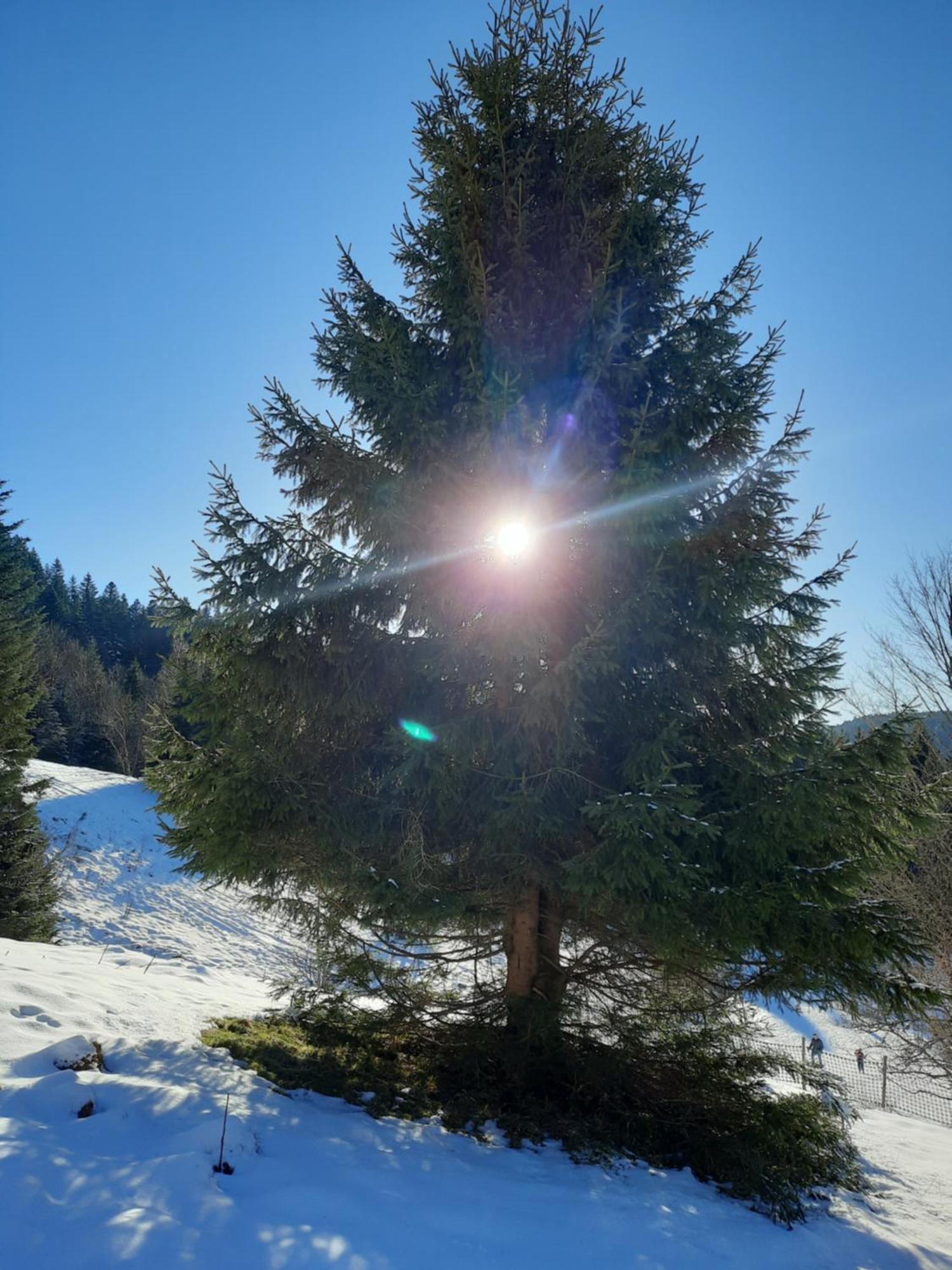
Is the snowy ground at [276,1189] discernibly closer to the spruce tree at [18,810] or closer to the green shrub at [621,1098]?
the green shrub at [621,1098]

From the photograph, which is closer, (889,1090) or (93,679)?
(889,1090)

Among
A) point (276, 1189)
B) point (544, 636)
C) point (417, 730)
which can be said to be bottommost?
point (276, 1189)

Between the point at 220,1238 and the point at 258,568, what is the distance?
12.5 ft

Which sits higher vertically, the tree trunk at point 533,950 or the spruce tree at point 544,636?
the spruce tree at point 544,636

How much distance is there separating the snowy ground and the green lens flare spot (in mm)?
2322

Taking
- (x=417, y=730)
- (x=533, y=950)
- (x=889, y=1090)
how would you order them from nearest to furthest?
1. (x=417, y=730)
2. (x=533, y=950)
3. (x=889, y=1090)

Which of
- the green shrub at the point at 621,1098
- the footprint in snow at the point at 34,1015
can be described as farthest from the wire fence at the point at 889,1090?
the footprint in snow at the point at 34,1015

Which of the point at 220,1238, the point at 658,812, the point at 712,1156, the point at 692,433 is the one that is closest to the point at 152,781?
the point at 220,1238

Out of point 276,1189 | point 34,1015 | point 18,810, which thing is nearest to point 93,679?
point 18,810

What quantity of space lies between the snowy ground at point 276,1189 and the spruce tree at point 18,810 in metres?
5.78

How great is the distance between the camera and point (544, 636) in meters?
4.83

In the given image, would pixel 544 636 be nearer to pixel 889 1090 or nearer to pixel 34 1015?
pixel 34 1015

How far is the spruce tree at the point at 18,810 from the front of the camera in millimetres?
9938

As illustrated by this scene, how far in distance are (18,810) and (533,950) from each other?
10168 millimetres
